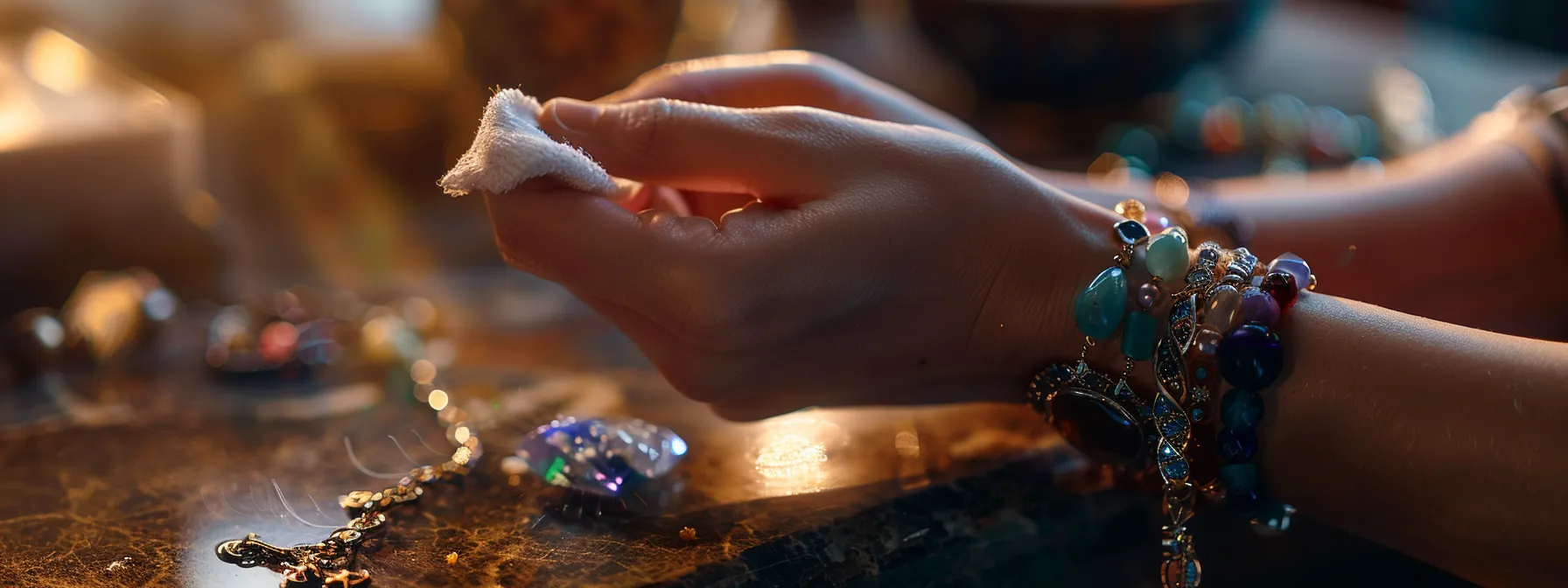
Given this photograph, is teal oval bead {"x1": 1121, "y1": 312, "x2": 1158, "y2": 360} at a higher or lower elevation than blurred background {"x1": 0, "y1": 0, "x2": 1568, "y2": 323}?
lower

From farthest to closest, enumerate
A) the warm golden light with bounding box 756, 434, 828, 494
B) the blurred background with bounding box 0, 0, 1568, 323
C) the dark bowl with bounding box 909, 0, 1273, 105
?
the dark bowl with bounding box 909, 0, 1273, 105
the blurred background with bounding box 0, 0, 1568, 323
the warm golden light with bounding box 756, 434, 828, 494

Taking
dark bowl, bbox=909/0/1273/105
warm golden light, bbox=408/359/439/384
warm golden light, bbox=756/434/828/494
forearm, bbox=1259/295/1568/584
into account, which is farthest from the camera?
dark bowl, bbox=909/0/1273/105

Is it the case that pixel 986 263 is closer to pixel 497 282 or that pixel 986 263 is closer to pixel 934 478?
pixel 934 478

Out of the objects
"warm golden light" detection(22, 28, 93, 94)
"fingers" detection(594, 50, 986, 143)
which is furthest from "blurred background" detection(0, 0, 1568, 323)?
"fingers" detection(594, 50, 986, 143)

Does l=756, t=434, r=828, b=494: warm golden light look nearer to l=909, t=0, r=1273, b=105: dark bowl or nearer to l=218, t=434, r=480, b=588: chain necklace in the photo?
l=218, t=434, r=480, b=588: chain necklace

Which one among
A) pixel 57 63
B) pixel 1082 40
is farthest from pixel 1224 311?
pixel 57 63

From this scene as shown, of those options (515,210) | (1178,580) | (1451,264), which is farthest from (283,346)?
(1451,264)

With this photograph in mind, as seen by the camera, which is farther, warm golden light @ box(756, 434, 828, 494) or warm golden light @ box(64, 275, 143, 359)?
warm golden light @ box(64, 275, 143, 359)

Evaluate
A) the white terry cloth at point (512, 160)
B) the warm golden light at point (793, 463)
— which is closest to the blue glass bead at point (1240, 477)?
the warm golden light at point (793, 463)

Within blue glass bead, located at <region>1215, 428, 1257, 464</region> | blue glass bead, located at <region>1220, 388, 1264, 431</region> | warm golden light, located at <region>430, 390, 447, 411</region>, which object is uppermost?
blue glass bead, located at <region>1220, 388, 1264, 431</region>
